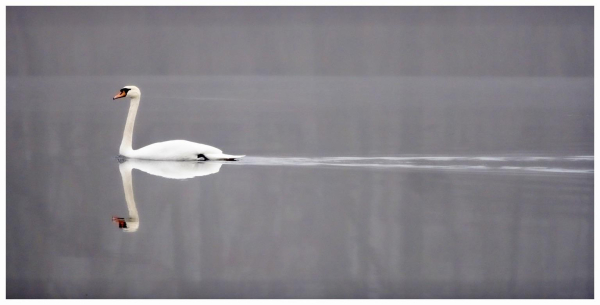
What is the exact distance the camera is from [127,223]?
6102mm

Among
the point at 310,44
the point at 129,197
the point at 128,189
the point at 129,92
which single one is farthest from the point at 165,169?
the point at 310,44

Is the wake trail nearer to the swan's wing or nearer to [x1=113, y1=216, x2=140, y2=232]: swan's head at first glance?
the swan's wing

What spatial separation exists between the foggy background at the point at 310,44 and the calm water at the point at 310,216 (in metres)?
17.6

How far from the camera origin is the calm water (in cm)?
520

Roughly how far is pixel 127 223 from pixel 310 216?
1.14 m

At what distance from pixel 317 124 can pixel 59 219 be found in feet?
20.4

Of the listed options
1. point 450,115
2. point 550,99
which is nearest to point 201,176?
point 450,115

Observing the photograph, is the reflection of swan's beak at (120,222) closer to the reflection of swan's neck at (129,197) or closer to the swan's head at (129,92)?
the reflection of swan's neck at (129,197)

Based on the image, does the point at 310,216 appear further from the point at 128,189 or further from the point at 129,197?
the point at 128,189

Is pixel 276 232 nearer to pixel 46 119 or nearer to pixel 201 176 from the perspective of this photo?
pixel 201 176

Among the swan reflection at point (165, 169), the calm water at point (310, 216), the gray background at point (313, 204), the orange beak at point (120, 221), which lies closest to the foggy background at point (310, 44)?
the gray background at point (313, 204)

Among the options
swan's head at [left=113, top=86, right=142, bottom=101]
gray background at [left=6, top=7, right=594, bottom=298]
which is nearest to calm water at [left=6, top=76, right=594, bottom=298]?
gray background at [left=6, top=7, right=594, bottom=298]

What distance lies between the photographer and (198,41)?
38.1 meters

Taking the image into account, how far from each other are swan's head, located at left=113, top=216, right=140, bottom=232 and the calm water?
6 cm
